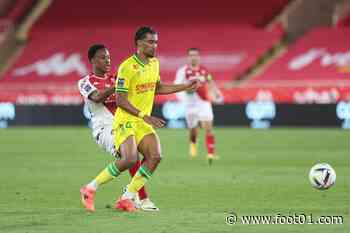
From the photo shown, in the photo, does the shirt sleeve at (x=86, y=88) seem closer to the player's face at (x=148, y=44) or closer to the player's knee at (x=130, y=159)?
the player's face at (x=148, y=44)

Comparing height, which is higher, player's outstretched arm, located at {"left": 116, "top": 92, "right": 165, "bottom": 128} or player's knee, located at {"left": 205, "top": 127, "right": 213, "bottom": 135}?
player's knee, located at {"left": 205, "top": 127, "right": 213, "bottom": 135}

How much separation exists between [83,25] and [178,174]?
2594 centimetres

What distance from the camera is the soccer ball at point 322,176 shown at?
12.3 metres

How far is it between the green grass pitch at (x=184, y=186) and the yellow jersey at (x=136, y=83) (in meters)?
1.18

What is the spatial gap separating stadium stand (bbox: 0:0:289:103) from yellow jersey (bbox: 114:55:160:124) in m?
26.4

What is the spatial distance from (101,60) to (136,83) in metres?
0.71

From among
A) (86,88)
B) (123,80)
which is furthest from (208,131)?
(123,80)

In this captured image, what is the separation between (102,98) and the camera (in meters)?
11.8

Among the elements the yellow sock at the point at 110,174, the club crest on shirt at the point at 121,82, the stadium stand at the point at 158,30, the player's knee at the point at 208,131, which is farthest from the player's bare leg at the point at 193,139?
the stadium stand at the point at 158,30

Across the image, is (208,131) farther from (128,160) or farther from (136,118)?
(128,160)

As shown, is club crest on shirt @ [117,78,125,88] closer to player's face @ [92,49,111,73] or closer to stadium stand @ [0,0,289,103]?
player's face @ [92,49,111,73]

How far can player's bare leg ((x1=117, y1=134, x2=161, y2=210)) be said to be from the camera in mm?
11461

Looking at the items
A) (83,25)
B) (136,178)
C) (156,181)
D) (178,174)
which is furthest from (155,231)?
(83,25)

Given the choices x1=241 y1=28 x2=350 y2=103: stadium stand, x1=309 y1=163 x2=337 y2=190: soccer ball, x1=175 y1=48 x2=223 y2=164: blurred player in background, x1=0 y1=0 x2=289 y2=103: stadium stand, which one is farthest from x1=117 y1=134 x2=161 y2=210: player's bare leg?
x1=0 y1=0 x2=289 y2=103: stadium stand
